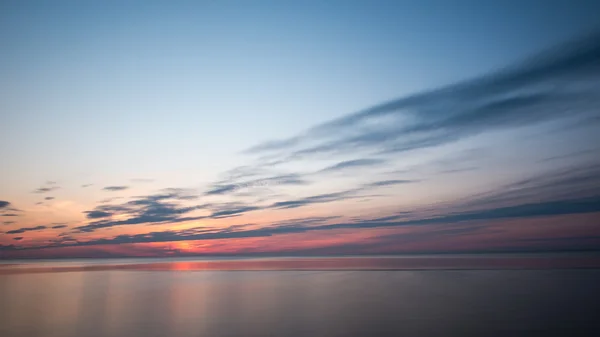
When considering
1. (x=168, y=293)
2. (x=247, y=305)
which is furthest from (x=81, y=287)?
(x=247, y=305)

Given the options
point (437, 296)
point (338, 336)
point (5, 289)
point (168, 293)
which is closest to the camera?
point (338, 336)

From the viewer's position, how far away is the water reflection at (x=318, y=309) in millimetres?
14797

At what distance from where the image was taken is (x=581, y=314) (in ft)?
52.7

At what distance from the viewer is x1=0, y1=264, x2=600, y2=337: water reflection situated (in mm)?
14797

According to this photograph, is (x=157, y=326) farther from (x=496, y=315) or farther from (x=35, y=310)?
(x=496, y=315)

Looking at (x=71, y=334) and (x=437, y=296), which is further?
(x=437, y=296)

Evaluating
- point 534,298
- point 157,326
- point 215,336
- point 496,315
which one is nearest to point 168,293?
point 157,326

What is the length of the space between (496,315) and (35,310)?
67.6ft

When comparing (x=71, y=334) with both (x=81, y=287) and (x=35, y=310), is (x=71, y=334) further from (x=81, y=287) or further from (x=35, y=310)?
(x=81, y=287)

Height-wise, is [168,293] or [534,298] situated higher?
[168,293]

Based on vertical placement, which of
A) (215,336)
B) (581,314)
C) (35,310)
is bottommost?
(581,314)

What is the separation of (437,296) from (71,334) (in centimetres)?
1655

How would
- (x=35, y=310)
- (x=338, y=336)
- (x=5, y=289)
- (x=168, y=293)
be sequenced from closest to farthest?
(x=338, y=336) → (x=35, y=310) → (x=168, y=293) → (x=5, y=289)

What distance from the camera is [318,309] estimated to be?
18.5 meters
